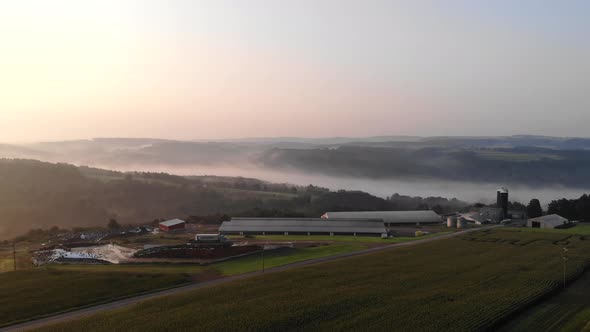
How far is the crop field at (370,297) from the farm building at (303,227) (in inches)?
778

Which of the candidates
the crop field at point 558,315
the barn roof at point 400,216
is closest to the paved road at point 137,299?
the crop field at point 558,315

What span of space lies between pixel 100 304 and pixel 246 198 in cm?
9226

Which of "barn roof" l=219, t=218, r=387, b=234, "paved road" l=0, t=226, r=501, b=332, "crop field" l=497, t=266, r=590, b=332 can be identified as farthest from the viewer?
"barn roof" l=219, t=218, r=387, b=234

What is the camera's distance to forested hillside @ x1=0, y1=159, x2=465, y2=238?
110 metres

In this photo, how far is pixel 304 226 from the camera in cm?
6975

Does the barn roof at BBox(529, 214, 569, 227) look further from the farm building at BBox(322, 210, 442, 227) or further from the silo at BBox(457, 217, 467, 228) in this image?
the farm building at BBox(322, 210, 442, 227)

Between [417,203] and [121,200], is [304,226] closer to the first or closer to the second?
[417,203]

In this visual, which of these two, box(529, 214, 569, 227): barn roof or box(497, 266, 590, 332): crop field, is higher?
box(497, 266, 590, 332): crop field

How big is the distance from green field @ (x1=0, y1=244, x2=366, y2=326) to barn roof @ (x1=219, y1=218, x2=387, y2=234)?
1738 cm

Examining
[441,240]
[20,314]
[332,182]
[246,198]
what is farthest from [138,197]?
[20,314]

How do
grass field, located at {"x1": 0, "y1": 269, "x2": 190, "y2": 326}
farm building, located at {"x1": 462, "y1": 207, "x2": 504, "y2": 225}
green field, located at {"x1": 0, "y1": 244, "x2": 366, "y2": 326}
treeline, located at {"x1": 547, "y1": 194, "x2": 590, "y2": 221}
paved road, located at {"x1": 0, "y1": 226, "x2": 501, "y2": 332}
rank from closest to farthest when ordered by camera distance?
paved road, located at {"x1": 0, "y1": 226, "x2": 501, "y2": 332}, grass field, located at {"x1": 0, "y1": 269, "x2": 190, "y2": 326}, green field, located at {"x1": 0, "y1": 244, "x2": 366, "y2": 326}, farm building, located at {"x1": 462, "y1": 207, "x2": 504, "y2": 225}, treeline, located at {"x1": 547, "y1": 194, "x2": 590, "y2": 221}

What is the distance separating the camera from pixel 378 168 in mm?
198375

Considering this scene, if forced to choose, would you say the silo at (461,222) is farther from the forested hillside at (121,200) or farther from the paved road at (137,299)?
the paved road at (137,299)

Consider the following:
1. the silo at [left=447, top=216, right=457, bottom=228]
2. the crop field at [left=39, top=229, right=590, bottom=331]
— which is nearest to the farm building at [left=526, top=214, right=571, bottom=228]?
the silo at [left=447, top=216, right=457, bottom=228]
